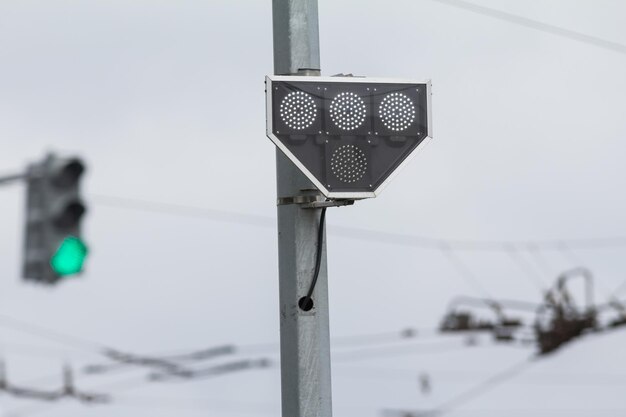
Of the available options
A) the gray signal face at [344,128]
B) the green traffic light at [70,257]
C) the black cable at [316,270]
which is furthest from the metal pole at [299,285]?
Answer: the green traffic light at [70,257]

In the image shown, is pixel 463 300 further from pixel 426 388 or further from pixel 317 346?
pixel 317 346

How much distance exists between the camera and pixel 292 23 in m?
6.92

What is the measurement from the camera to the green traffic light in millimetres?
11008

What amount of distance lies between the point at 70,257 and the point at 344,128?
15.9 ft

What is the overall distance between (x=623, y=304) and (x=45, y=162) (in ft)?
33.5

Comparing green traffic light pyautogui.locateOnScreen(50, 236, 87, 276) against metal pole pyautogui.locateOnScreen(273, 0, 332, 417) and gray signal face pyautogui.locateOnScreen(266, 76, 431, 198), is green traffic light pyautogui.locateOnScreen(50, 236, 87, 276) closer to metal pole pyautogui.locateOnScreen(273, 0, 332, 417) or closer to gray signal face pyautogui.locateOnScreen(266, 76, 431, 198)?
metal pole pyautogui.locateOnScreen(273, 0, 332, 417)

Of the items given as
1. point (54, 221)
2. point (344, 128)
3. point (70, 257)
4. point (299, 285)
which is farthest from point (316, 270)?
point (54, 221)

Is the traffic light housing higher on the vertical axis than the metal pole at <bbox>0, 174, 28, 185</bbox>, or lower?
lower

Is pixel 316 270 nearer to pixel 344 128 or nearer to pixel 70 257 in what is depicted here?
pixel 344 128

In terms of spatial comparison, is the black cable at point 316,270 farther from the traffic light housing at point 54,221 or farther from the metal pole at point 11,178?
the metal pole at point 11,178

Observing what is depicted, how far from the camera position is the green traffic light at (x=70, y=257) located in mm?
11008

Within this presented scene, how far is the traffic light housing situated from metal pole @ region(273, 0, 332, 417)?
4.47 metres

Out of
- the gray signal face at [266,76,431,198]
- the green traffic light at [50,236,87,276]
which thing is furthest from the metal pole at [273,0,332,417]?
the green traffic light at [50,236,87,276]

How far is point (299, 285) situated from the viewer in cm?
672
